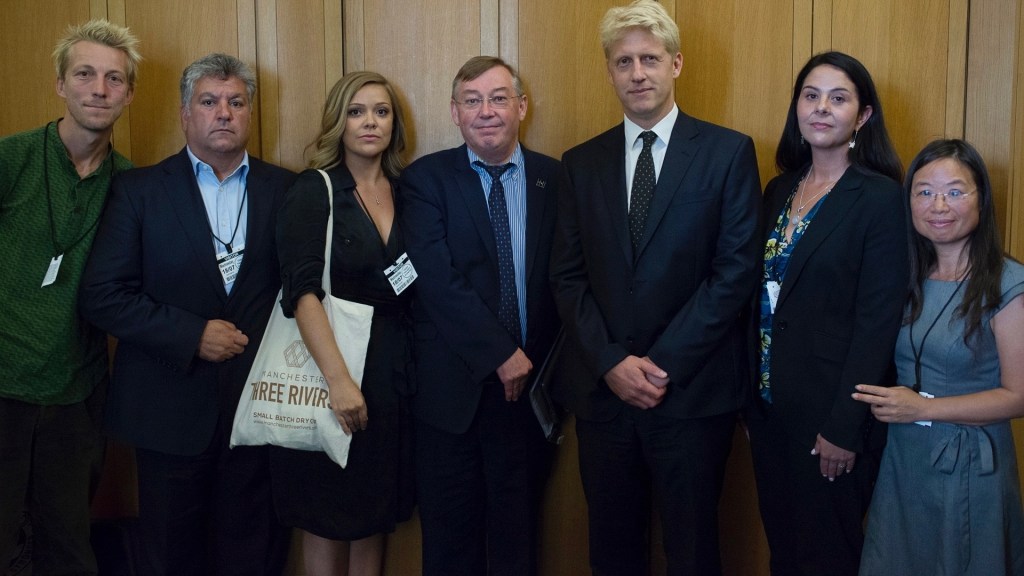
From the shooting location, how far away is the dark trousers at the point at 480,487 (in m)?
2.68

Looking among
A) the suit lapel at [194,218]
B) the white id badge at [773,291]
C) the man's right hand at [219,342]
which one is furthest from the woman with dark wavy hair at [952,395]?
the suit lapel at [194,218]

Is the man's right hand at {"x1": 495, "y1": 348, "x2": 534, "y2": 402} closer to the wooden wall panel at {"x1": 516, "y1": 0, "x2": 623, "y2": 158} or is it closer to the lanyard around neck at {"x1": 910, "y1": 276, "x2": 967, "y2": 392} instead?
the wooden wall panel at {"x1": 516, "y1": 0, "x2": 623, "y2": 158}

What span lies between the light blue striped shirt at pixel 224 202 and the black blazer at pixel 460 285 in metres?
0.54

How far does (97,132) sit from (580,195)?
5.27 feet

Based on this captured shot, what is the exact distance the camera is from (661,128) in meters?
2.49

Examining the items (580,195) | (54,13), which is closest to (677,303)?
(580,195)

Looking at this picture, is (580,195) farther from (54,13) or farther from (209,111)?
(54,13)

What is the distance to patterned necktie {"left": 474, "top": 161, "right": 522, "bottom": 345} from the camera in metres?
2.66

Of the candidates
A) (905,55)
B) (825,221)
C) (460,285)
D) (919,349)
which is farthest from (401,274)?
(905,55)

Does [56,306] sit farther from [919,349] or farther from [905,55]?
[905,55]

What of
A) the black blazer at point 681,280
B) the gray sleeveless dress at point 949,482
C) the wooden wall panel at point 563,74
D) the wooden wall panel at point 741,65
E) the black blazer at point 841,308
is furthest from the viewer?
the wooden wall panel at point 563,74

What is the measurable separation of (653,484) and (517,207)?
0.98 meters

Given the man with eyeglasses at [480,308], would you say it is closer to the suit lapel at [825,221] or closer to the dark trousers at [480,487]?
the dark trousers at [480,487]

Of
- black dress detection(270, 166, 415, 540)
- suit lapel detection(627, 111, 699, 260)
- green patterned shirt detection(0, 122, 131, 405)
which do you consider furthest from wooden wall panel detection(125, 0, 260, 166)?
suit lapel detection(627, 111, 699, 260)
